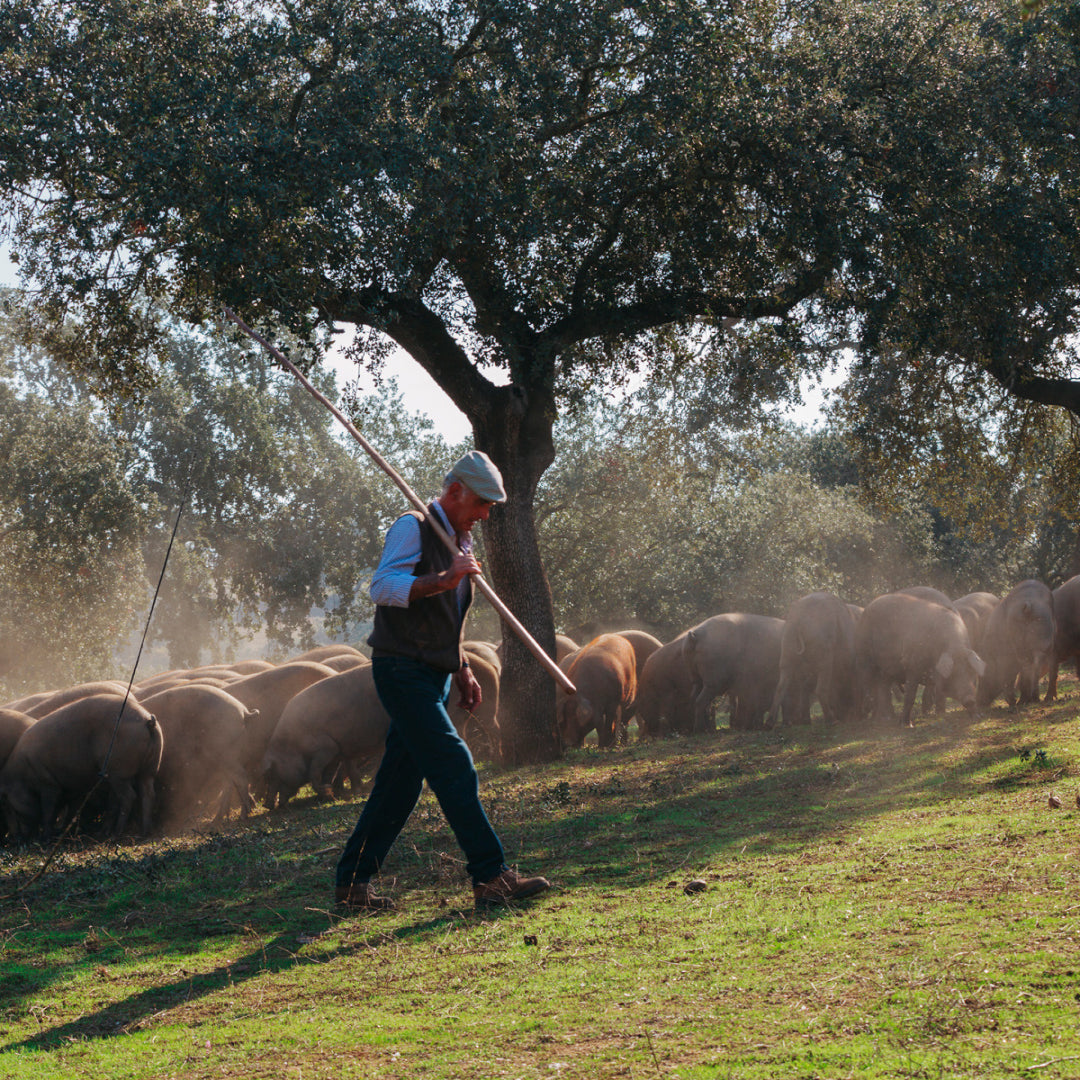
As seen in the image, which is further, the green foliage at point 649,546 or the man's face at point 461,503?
the green foliage at point 649,546

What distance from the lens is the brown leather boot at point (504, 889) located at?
18.4ft

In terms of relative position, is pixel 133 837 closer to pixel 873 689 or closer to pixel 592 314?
pixel 592 314

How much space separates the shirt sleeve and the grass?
164cm

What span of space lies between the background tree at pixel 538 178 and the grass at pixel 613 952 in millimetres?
5447

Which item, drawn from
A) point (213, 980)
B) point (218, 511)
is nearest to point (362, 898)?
point (213, 980)

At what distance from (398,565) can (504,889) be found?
1.73 meters

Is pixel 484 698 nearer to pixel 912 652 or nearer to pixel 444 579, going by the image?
pixel 912 652

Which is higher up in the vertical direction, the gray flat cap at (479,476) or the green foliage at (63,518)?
the green foliage at (63,518)

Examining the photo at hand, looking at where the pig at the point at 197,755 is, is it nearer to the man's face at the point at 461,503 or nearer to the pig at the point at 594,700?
the pig at the point at 594,700

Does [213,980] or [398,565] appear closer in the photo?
[213,980]

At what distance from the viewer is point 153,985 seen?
495cm

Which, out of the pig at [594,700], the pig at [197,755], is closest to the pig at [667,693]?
the pig at [594,700]

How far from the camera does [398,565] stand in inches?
221

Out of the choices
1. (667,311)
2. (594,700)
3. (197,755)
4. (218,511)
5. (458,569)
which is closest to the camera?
(458,569)
